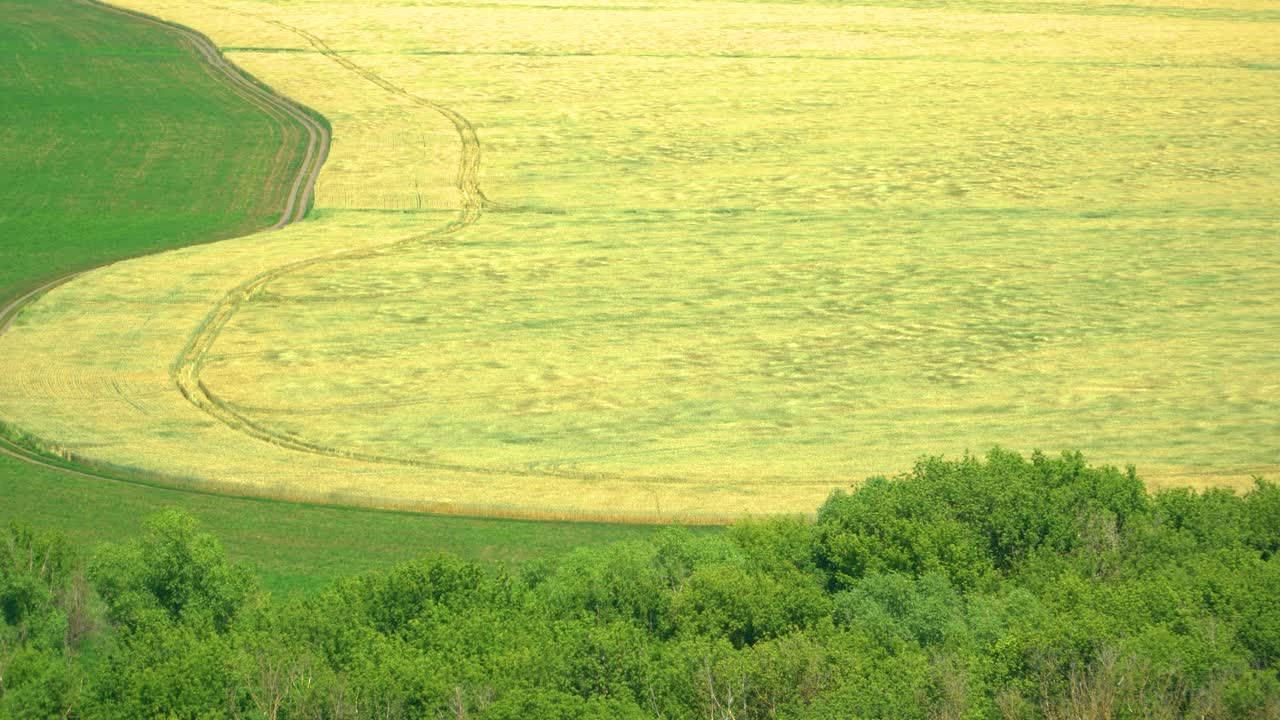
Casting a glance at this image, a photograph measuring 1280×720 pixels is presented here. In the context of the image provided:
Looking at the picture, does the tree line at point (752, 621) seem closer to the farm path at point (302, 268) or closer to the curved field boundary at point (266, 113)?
the curved field boundary at point (266, 113)

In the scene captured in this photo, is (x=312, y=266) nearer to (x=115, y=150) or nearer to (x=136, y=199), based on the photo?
(x=136, y=199)

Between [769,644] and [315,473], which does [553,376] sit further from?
[769,644]

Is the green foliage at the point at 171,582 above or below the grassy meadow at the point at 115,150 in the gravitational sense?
below

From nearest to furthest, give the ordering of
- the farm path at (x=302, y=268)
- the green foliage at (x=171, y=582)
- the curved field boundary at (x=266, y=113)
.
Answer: the green foliage at (x=171, y=582), the curved field boundary at (x=266, y=113), the farm path at (x=302, y=268)

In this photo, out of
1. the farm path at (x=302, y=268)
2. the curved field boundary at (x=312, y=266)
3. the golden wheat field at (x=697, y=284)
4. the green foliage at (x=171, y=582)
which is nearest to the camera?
the green foliage at (x=171, y=582)

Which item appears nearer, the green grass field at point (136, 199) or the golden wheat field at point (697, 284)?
the green grass field at point (136, 199)

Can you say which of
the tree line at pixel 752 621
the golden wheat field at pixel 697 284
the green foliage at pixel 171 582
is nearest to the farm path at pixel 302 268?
the golden wheat field at pixel 697 284

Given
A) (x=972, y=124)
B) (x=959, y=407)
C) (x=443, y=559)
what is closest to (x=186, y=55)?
(x=972, y=124)
